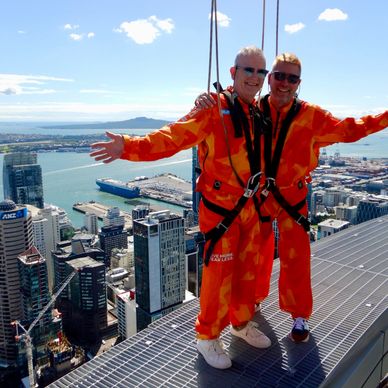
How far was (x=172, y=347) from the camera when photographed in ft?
7.22

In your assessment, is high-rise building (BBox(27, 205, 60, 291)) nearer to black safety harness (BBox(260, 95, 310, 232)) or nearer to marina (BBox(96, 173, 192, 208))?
marina (BBox(96, 173, 192, 208))

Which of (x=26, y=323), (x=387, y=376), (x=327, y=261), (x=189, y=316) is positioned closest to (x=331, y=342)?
(x=189, y=316)

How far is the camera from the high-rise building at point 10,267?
598 inches

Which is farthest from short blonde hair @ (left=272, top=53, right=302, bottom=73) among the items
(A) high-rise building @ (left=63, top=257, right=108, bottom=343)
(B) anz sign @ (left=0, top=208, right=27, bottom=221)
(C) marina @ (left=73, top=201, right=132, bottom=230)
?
(C) marina @ (left=73, top=201, right=132, bottom=230)

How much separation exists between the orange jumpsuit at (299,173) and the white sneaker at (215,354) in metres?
0.40

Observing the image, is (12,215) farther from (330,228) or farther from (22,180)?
(330,228)

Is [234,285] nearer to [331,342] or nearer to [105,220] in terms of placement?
[331,342]

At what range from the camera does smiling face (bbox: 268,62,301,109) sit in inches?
75.2

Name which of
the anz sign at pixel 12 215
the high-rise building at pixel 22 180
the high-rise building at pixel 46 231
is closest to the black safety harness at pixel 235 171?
the anz sign at pixel 12 215

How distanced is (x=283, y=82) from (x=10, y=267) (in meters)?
16.0

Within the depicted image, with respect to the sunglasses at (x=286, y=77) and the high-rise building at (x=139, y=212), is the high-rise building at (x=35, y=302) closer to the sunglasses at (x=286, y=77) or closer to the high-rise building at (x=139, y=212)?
the high-rise building at (x=139, y=212)

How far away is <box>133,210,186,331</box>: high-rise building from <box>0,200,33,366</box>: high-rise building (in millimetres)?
4461

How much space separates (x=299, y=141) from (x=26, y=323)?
15277 millimetres

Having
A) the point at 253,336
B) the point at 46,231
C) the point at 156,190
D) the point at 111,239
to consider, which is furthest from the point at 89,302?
the point at 156,190
